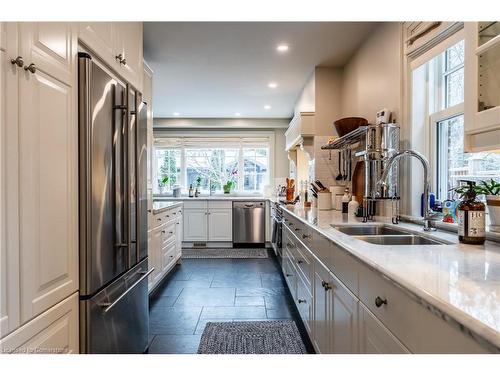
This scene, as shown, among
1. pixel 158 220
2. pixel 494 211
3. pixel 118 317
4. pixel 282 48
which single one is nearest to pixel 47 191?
pixel 118 317

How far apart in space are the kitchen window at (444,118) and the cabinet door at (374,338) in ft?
4.00

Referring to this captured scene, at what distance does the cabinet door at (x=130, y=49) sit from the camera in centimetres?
197

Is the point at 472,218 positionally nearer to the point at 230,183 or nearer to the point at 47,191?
the point at 47,191

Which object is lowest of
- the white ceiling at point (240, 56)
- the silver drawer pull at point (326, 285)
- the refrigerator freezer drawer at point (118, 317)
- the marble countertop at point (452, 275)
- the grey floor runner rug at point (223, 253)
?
the grey floor runner rug at point (223, 253)

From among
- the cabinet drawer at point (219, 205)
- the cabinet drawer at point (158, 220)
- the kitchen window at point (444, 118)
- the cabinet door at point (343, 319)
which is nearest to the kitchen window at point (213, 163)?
the cabinet drawer at point (219, 205)

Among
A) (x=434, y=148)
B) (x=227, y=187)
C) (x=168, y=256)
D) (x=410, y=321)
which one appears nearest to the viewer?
(x=410, y=321)

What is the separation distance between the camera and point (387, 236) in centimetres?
190

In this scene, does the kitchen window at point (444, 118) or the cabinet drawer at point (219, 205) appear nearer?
the kitchen window at point (444, 118)

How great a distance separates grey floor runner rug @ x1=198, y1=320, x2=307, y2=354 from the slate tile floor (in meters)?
0.07

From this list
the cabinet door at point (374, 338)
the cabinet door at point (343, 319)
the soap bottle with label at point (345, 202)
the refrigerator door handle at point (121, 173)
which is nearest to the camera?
the cabinet door at point (374, 338)

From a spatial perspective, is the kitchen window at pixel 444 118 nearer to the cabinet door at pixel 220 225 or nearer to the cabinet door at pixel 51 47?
the cabinet door at pixel 51 47

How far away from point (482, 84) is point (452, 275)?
817mm
